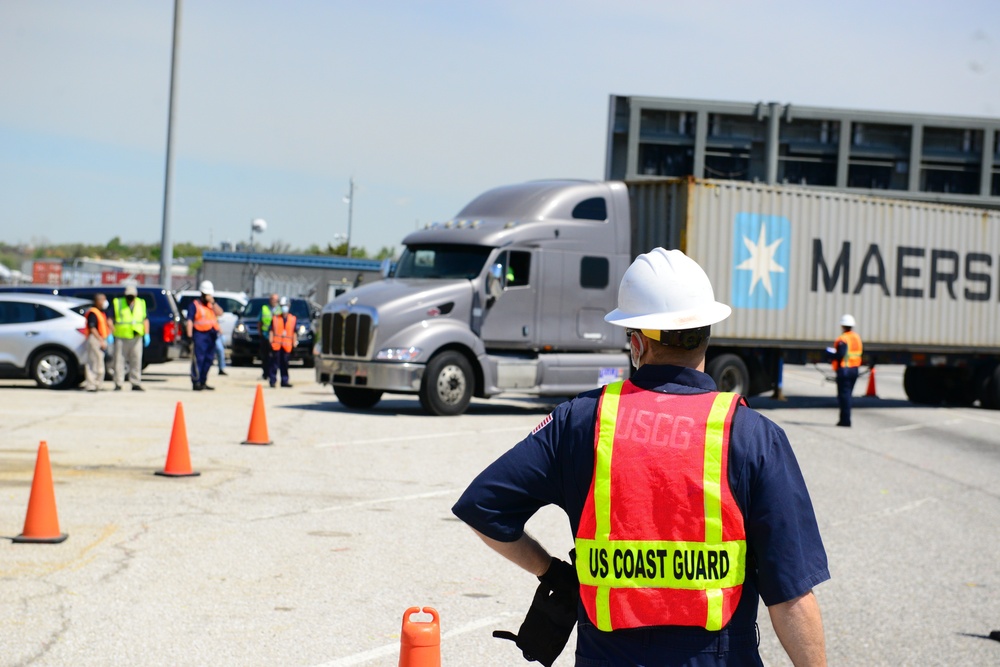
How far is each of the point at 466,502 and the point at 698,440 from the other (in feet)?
1.87

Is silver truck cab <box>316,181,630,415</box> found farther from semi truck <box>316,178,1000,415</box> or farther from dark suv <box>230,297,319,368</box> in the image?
dark suv <box>230,297,319,368</box>

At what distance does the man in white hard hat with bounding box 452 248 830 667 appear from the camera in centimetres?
271

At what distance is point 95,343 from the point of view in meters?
21.2

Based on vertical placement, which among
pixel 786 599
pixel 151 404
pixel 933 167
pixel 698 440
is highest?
pixel 933 167

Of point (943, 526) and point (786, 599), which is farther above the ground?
point (786, 599)

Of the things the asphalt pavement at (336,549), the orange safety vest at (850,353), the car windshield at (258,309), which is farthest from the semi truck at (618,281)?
the car windshield at (258,309)

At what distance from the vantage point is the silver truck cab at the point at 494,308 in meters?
17.6

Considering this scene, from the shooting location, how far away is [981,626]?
6746 mm

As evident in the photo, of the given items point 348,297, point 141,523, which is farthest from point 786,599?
point 348,297

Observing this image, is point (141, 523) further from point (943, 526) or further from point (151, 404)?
point (151, 404)

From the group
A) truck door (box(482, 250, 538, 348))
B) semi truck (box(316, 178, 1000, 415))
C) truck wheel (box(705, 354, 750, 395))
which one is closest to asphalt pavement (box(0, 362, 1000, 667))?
semi truck (box(316, 178, 1000, 415))

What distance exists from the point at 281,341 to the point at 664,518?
20346 mm

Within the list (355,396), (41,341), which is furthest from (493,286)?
(41,341)

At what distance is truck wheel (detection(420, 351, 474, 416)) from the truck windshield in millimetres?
1300
